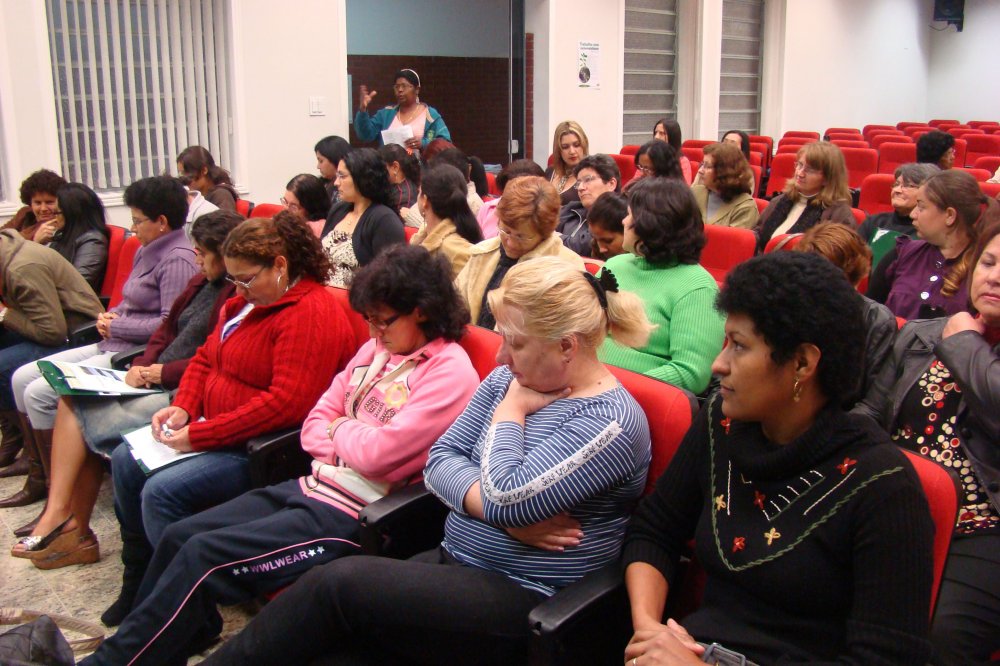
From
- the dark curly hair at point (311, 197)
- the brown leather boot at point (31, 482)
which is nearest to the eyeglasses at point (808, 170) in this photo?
the dark curly hair at point (311, 197)

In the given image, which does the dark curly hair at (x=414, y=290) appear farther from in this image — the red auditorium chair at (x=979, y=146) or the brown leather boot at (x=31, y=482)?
the red auditorium chair at (x=979, y=146)

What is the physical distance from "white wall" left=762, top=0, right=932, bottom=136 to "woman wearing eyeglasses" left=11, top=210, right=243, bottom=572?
36.4 feet

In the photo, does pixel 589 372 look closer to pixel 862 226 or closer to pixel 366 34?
pixel 862 226

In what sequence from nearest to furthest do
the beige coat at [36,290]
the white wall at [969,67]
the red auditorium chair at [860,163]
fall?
the beige coat at [36,290], the red auditorium chair at [860,163], the white wall at [969,67]

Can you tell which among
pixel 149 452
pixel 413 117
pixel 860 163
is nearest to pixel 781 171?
pixel 860 163

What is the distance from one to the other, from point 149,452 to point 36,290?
1.40m

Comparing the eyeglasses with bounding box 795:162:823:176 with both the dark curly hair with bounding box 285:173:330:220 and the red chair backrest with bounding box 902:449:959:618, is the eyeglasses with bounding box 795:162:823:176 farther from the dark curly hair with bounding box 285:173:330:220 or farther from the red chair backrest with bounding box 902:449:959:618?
the red chair backrest with bounding box 902:449:959:618

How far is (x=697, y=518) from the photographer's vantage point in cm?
174

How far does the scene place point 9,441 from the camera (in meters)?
3.89

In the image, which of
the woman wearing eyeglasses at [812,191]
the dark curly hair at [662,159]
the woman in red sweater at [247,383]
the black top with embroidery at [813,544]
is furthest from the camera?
the dark curly hair at [662,159]

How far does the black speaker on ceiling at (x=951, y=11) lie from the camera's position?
1577cm

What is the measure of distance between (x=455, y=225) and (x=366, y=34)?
23.3 feet

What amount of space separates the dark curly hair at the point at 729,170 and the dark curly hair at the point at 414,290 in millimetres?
3013

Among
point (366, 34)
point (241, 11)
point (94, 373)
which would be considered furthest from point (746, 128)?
point (94, 373)
